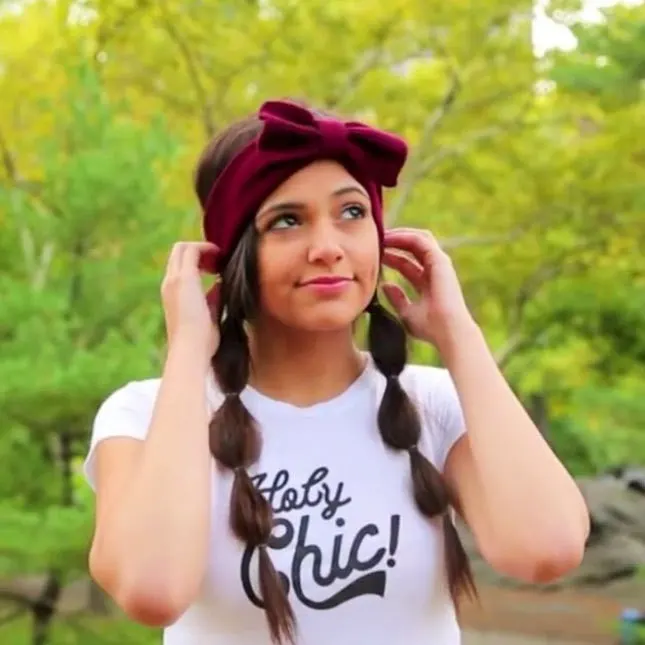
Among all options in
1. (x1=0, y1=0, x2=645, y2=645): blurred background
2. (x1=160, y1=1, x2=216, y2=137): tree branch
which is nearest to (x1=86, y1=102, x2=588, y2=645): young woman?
(x1=0, y1=0, x2=645, y2=645): blurred background

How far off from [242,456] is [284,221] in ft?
0.81

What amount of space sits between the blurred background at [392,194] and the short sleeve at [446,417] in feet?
7.10

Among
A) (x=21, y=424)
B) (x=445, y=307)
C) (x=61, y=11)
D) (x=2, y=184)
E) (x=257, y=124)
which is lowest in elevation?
(x=21, y=424)

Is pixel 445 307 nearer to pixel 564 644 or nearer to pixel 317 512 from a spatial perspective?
pixel 317 512

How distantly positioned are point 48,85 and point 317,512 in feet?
16.4

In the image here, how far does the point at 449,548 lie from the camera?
44.8 inches

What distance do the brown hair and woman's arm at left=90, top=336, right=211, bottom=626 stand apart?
35 mm

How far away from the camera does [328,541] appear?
1.10 meters

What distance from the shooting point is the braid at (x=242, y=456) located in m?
1.07

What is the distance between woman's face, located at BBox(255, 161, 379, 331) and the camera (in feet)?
3.74

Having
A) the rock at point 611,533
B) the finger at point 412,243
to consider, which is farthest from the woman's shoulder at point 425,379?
the rock at point 611,533

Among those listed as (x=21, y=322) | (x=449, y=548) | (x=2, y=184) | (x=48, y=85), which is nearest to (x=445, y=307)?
(x=449, y=548)

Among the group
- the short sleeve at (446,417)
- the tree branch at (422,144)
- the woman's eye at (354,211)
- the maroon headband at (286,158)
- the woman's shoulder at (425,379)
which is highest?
the tree branch at (422,144)

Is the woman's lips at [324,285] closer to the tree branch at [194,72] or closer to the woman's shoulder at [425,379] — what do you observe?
the woman's shoulder at [425,379]
